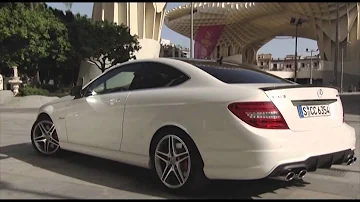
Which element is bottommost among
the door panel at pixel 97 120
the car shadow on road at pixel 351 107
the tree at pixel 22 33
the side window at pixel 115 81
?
the car shadow on road at pixel 351 107

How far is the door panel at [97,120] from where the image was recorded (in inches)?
197

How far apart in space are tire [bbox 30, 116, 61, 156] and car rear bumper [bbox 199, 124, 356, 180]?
3.08 metres

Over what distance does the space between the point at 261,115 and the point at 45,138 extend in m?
3.92

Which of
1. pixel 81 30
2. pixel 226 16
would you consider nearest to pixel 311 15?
pixel 226 16

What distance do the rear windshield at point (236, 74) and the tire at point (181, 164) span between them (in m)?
0.79

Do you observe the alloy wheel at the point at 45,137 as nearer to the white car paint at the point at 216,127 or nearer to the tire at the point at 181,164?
the white car paint at the point at 216,127

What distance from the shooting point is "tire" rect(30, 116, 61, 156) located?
6297 mm

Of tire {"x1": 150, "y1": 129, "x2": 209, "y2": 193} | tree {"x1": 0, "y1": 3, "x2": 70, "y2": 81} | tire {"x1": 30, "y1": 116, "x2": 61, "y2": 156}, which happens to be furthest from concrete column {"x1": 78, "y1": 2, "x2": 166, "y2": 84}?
tire {"x1": 150, "y1": 129, "x2": 209, "y2": 193}

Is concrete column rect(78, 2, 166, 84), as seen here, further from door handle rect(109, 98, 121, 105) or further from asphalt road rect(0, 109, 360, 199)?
door handle rect(109, 98, 121, 105)

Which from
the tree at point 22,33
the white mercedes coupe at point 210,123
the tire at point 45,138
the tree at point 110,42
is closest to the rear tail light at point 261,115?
the white mercedes coupe at point 210,123

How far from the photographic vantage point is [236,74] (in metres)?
4.72

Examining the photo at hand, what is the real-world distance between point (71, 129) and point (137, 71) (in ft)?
4.51

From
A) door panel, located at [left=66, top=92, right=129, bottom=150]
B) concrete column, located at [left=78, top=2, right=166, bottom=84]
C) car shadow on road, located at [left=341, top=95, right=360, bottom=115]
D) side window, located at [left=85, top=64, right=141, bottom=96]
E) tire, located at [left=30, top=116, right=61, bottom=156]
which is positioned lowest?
car shadow on road, located at [left=341, top=95, right=360, bottom=115]

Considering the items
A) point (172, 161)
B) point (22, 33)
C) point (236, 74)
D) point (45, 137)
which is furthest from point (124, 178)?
point (22, 33)
